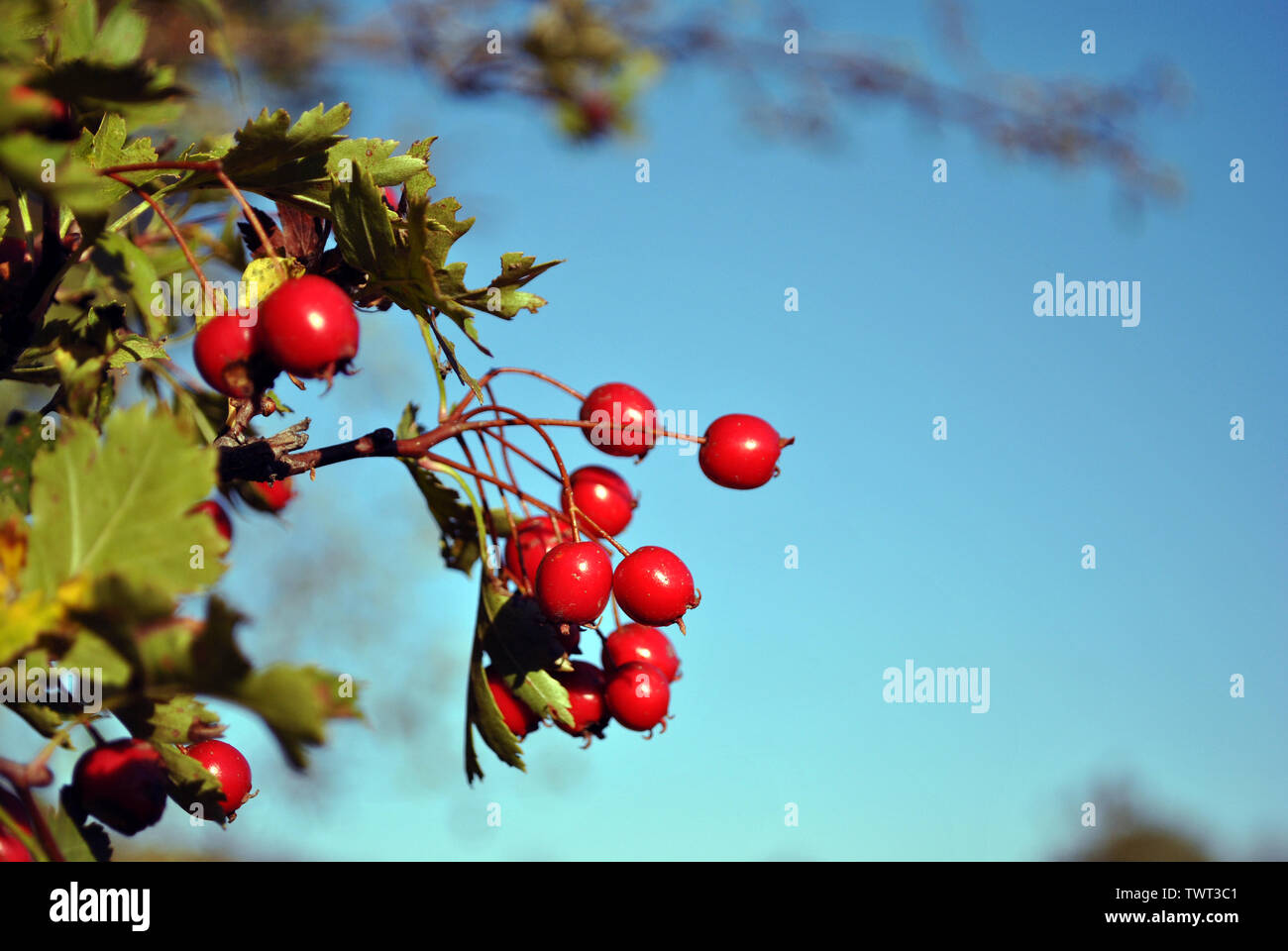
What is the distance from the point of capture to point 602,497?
122 cm

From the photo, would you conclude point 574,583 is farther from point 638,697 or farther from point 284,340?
point 284,340

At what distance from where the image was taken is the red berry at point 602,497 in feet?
4.00

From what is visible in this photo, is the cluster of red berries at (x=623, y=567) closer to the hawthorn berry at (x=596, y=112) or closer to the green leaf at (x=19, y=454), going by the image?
the green leaf at (x=19, y=454)

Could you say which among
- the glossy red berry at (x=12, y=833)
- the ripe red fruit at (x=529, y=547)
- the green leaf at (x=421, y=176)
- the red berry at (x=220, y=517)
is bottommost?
the glossy red berry at (x=12, y=833)

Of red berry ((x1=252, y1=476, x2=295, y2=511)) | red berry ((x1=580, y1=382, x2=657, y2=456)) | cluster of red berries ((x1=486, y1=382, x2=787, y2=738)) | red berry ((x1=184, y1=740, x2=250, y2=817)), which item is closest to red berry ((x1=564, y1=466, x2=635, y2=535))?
cluster of red berries ((x1=486, y1=382, x2=787, y2=738))

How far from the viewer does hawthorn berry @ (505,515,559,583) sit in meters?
1.16

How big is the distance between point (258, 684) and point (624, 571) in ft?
1.61

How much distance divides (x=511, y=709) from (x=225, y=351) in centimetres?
55

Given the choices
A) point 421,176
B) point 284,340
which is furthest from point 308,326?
point 421,176

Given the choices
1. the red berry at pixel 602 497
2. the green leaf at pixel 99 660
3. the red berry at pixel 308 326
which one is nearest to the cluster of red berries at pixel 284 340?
the red berry at pixel 308 326

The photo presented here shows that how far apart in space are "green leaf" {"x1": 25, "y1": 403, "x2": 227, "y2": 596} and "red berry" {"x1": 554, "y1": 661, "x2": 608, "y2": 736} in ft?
1.79

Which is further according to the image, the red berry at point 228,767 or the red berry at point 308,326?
the red berry at point 228,767

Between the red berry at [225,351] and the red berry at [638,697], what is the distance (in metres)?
0.56

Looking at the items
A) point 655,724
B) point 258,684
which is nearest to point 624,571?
point 655,724
